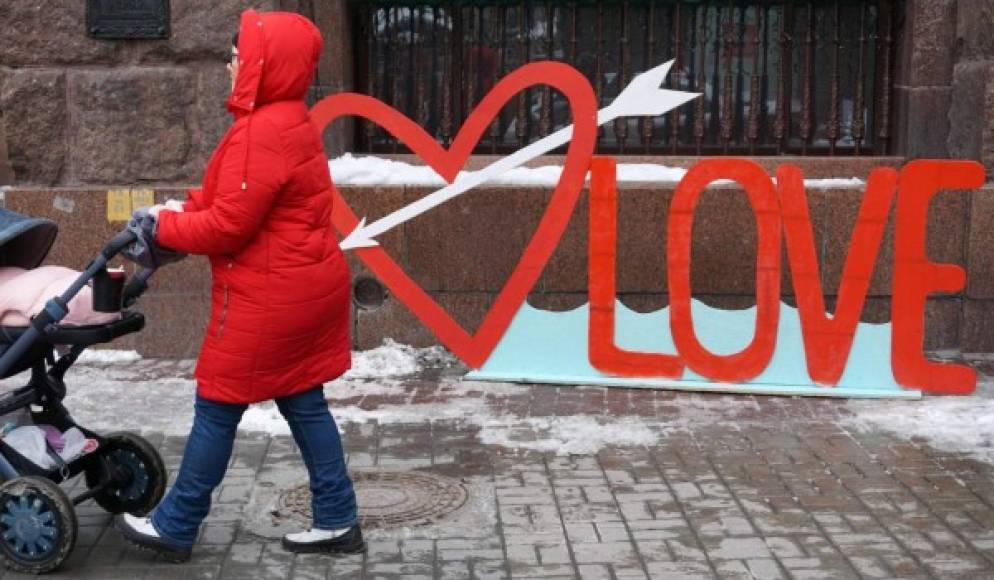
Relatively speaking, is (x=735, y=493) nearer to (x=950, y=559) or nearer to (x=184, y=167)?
(x=950, y=559)

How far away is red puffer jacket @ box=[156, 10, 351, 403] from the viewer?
4547 mm

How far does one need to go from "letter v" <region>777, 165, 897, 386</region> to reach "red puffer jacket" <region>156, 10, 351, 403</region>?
3006 mm

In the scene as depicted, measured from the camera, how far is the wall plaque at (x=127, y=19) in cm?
773

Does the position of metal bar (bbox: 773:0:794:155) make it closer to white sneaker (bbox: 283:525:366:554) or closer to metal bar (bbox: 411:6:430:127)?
metal bar (bbox: 411:6:430:127)

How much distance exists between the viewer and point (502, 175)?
7867mm

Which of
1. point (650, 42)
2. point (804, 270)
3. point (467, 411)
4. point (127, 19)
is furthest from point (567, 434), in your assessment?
point (127, 19)

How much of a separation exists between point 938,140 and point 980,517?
10.7 feet

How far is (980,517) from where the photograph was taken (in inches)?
208

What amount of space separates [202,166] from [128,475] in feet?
9.99

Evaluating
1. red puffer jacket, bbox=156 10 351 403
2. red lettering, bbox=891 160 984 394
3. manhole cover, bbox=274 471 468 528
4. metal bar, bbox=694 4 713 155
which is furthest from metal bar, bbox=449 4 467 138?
red puffer jacket, bbox=156 10 351 403

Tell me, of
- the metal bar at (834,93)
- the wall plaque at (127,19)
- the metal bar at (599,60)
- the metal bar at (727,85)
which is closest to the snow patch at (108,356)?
the wall plaque at (127,19)

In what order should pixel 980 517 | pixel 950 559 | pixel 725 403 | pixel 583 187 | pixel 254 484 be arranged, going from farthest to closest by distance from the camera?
1. pixel 583 187
2. pixel 725 403
3. pixel 254 484
4. pixel 980 517
5. pixel 950 559

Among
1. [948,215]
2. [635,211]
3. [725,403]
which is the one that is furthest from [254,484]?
[948,215]

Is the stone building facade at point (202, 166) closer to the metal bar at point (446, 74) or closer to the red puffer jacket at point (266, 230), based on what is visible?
the metal bar at point (446, 74)
